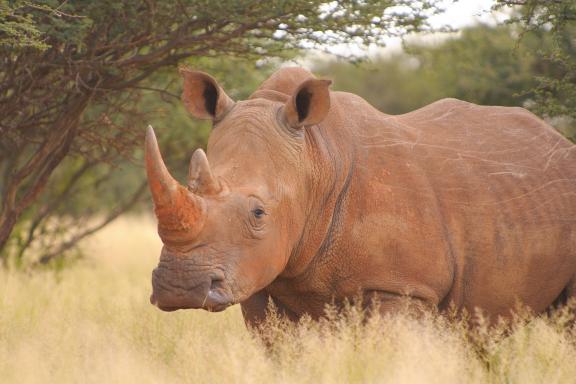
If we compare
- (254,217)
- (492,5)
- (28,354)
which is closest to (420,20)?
(492,5)

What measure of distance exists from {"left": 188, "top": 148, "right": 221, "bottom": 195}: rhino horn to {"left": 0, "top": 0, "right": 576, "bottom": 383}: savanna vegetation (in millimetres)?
839

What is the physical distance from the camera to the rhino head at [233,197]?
5219mm

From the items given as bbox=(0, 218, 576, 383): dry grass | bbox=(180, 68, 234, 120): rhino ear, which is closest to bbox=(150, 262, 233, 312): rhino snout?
bbox=(0, 218, 576, 383): dry grass

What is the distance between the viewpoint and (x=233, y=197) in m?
5.49

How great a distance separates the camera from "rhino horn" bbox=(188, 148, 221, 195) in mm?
5406

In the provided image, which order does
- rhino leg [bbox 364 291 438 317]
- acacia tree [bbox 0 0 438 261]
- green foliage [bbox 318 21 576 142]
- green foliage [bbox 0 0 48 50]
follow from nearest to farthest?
rhino leg [bbox 364 291 438 317]
green foliage [bbox 0 0 48 50]
acacia tree [bbox 0 0 438 261]
green foliage [bbox 318 21 576 142]

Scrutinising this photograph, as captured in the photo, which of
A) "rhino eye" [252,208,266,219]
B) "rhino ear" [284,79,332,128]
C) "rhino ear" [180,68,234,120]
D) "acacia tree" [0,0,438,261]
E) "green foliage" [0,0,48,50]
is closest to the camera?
"rhino eye" [252,208,266,219]

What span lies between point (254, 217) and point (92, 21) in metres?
2.57

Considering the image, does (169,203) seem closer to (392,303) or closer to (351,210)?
(351,210)

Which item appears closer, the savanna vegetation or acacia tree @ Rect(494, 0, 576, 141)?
the savanna vegetation

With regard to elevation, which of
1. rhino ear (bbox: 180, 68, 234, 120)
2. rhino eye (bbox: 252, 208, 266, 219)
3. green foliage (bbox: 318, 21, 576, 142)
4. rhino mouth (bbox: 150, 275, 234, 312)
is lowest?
green foliage (bbox: 318, 21, 576, 142)

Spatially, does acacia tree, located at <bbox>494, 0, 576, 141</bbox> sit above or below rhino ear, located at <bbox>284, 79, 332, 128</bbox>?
below

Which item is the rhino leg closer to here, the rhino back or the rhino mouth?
the rhino back

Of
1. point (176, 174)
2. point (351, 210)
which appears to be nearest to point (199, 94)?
point (351, 210)
